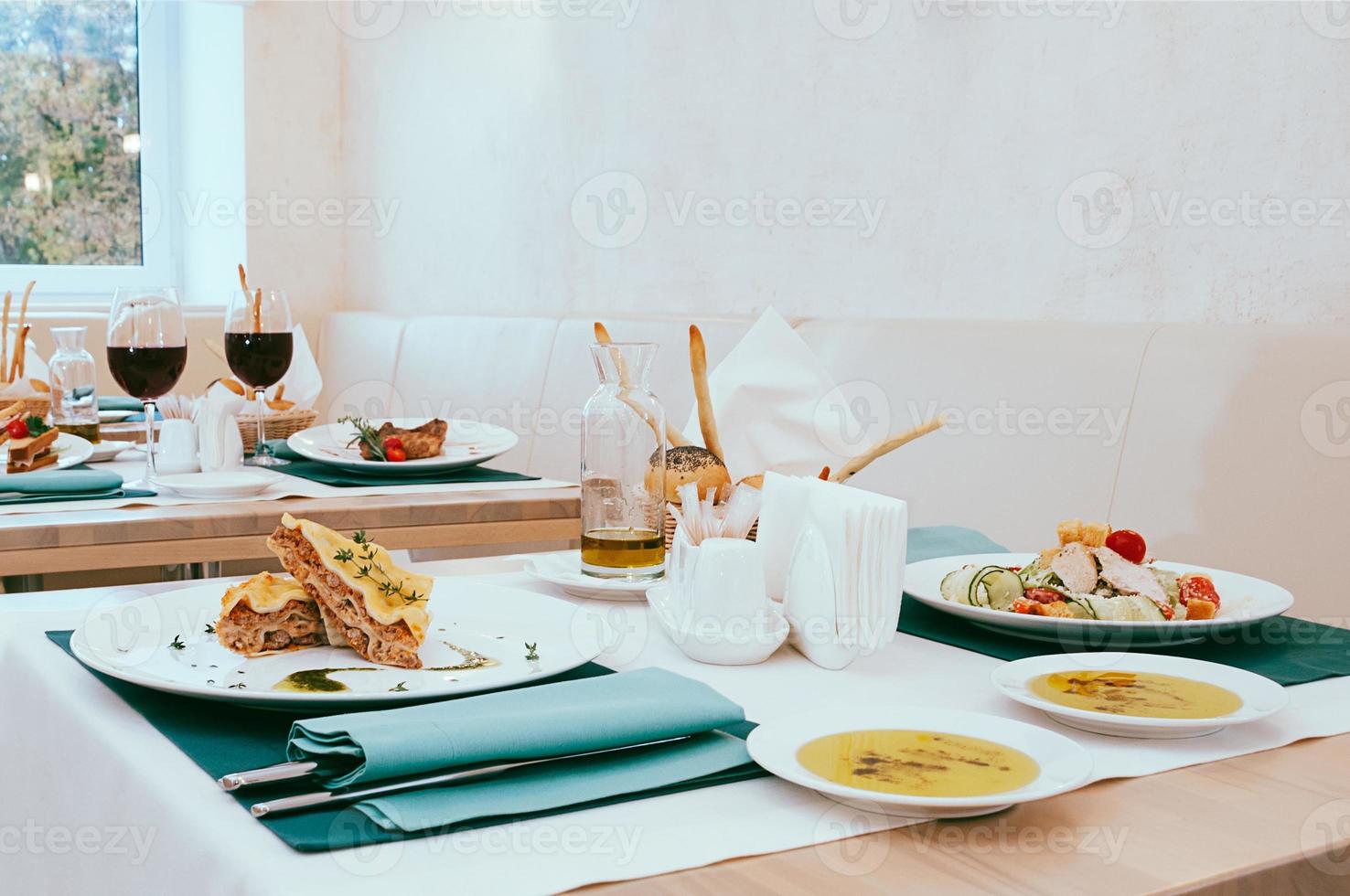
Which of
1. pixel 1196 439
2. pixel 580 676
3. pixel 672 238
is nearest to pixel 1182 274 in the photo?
pixel 1196 439

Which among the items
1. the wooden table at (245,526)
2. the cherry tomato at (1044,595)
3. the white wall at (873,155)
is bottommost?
the wooden table at (245,526)

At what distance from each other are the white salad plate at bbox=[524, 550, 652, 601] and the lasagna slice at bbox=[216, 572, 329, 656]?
251mm

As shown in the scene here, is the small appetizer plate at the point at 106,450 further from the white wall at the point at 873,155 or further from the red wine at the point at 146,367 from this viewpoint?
the white wall at the point at 873,155

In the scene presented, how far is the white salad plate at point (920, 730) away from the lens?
23.6 inches

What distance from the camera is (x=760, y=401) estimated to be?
4.14 feet

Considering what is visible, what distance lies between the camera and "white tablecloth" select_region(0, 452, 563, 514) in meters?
1.51

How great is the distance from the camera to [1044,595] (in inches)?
38.9

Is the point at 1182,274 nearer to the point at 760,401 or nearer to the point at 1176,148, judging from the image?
the point at 1176,148

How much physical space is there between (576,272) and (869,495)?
9.06 feet

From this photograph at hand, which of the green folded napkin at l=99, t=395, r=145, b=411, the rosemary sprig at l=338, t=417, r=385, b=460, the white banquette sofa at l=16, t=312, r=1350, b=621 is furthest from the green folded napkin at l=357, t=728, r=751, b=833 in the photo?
the green folded napkin at l=99, t=395, r=145, b=411

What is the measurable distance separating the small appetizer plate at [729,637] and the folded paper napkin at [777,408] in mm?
335

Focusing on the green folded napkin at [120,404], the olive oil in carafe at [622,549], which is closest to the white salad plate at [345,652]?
the olive oil in carafe at [622,549]

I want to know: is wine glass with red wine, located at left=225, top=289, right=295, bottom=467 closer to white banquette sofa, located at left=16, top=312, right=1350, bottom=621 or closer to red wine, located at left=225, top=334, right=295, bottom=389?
red wine, located at left=225, top=334, right=295, bottom=389

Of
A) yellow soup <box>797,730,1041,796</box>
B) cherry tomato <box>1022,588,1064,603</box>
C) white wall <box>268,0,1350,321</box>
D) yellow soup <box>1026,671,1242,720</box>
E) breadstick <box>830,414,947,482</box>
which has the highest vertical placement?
white wall <box>268,0,1350,321</box>
